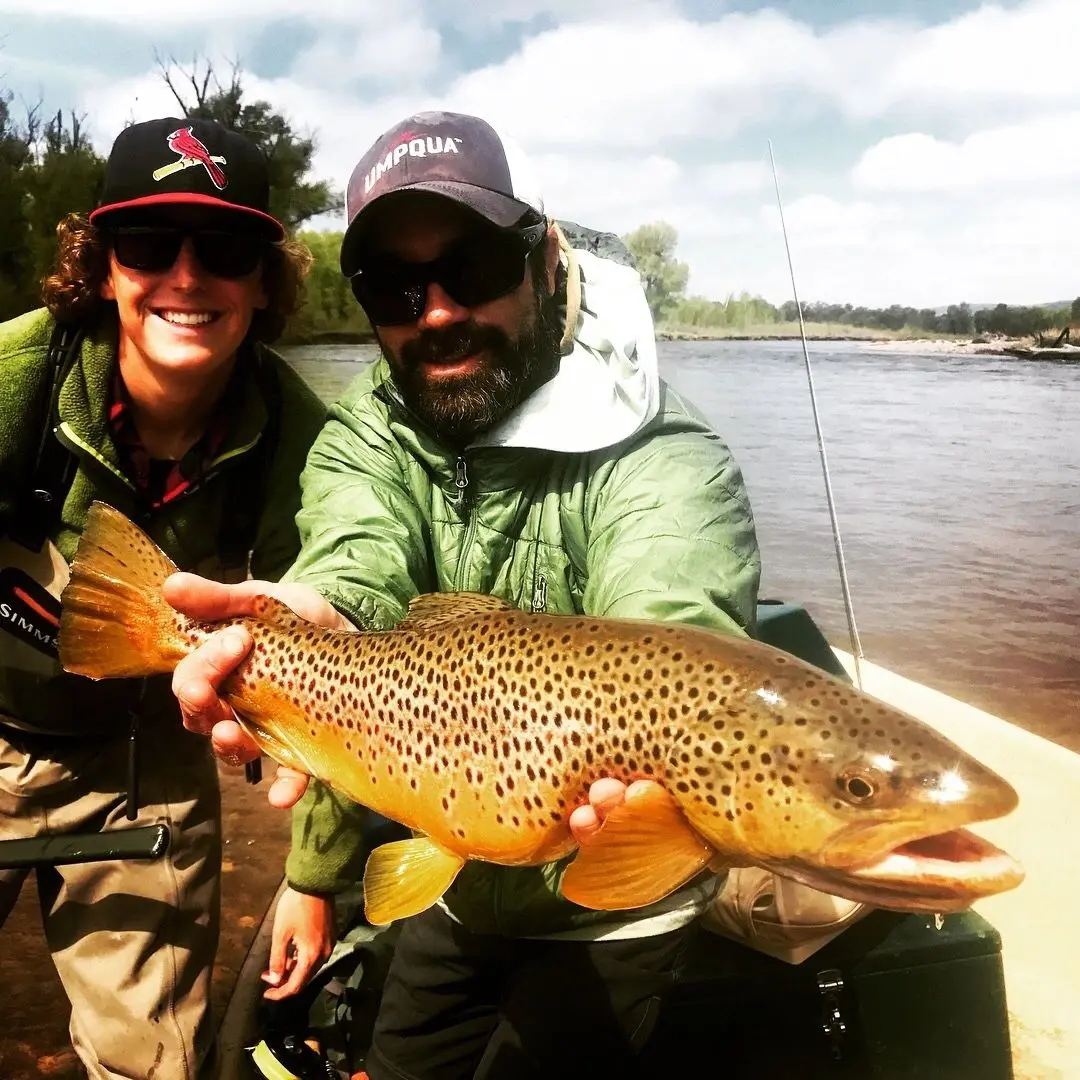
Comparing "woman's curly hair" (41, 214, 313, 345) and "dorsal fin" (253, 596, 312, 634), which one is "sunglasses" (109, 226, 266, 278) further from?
"dorsal fin" (253, 596, 312, 634)

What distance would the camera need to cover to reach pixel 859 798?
145 centimetres

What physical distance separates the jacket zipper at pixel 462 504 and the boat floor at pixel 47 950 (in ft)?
7.54

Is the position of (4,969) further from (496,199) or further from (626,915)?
(496,199)

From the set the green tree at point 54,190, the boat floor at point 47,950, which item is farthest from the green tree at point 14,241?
the boat floor at point 47,950

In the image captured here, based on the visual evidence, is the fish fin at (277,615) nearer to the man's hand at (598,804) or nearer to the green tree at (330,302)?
the man's hand at (598,804)

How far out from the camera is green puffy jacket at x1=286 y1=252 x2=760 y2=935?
7.18 ft

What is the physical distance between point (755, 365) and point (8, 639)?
40632 millimetres

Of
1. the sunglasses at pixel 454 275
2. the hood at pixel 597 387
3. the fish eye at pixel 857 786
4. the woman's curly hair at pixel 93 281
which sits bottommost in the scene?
the fish eye at pixel 857 786

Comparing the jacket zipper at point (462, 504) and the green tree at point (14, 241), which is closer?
the jacket zipper at point (462, 504)

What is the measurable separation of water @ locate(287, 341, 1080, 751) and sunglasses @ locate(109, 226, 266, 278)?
143cm

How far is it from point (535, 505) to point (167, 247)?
147cm

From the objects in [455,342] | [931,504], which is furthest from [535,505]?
[931,504]

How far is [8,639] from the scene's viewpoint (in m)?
2.87

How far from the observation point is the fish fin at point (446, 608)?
2029mm
